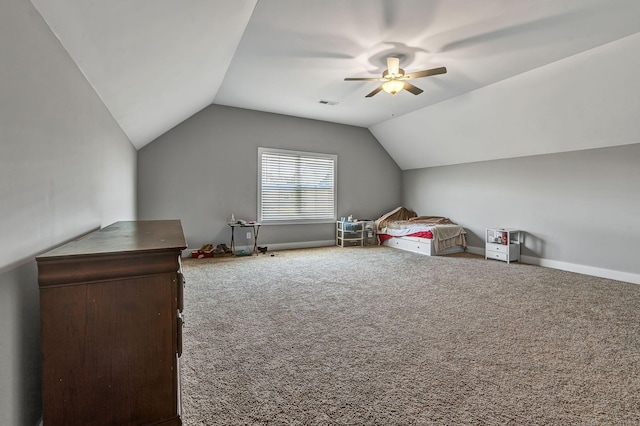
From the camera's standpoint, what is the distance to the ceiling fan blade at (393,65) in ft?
11.7

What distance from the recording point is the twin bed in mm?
5859

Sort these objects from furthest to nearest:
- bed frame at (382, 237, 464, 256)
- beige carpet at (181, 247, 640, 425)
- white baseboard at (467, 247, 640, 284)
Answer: bed frame at (382, 237, 464, 256) → white baseboard at (467, 247, 640, 284) → beige carpet at (181, 247, 640, 425)

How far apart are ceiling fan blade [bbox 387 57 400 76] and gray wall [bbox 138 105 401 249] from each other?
10.1 feet

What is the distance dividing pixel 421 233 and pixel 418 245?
264mm

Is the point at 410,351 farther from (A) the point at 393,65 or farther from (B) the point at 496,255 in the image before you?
(B) the point at 496,255

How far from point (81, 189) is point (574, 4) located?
4.21 metres

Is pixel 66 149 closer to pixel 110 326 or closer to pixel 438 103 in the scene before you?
pixel 110 326

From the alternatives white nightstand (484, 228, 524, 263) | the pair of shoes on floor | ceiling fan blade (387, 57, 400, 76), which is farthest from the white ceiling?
white nightstand (484, 228, 524, 263)

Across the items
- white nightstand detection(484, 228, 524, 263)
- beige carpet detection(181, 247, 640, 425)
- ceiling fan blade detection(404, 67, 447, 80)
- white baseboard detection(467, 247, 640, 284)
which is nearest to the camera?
beige carpet detection(181, 247, 640, 425)

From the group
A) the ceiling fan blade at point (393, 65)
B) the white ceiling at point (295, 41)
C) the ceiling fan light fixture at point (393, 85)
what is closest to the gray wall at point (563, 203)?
the white ceiling at point (295, 41)

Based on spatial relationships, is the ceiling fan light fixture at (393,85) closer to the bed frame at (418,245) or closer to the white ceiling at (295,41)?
the white ceiling at (295,41)

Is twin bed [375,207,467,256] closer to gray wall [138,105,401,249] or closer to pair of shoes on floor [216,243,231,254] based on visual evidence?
gray wall [138,105,401,249]

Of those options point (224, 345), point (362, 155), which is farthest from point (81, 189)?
point (362, 155)

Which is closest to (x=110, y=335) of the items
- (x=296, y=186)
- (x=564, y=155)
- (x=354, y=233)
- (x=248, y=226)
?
(x=248, y=226)
